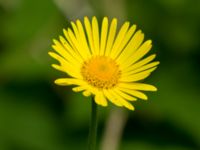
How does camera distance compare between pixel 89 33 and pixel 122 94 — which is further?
pixel 89 33

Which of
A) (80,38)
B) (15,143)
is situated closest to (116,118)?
→ (15,143)

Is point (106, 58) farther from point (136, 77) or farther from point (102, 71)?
point (136, 77)

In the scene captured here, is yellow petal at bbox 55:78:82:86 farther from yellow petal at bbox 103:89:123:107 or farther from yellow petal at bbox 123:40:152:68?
yellow petal at bbox 123:40:152:68

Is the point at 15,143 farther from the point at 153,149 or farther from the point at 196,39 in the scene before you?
the point at 196,39

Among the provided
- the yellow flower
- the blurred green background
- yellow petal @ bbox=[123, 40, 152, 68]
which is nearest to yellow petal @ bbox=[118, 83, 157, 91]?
the yellow flower

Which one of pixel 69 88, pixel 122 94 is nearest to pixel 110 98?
pixel 122 94

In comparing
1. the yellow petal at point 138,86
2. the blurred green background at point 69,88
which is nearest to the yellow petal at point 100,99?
the yellow petal at point 138,86
